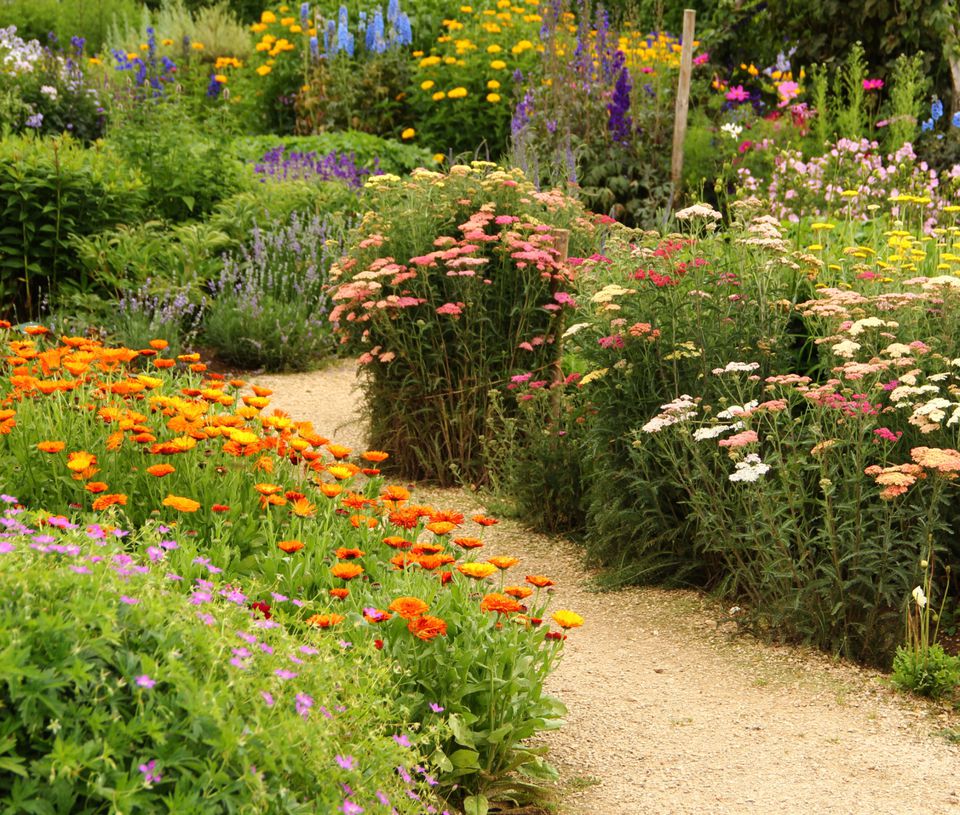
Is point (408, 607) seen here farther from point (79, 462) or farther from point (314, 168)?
point (314, 168)

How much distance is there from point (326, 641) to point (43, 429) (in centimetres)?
183

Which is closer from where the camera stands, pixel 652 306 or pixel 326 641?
pixel 326 641

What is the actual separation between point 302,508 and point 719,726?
1.41 metres

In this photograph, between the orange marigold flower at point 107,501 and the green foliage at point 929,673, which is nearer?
the orange marigold flower at point 107,501

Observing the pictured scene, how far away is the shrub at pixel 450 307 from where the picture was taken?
19.0 feet

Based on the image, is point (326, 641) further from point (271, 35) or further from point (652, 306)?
point (271, 35)

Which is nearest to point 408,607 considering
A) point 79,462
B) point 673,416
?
point 79,462

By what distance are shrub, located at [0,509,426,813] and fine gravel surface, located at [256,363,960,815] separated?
110 cm

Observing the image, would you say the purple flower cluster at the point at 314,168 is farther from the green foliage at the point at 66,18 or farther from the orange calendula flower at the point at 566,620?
the green foliage at the point at 66,18

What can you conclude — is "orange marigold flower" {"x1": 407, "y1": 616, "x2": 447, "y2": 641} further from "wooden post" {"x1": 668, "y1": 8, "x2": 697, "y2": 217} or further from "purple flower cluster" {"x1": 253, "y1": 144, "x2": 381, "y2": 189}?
"wooden post" {"x1": 668, "y1": 8, "x2": 697, "y2": 217}

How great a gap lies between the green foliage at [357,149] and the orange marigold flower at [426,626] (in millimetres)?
8625

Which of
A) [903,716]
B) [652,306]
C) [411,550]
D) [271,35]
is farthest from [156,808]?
[271,35]

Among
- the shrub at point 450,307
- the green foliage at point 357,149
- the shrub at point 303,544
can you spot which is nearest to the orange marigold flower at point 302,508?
the shrub at point 303,544

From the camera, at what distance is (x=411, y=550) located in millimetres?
3223
